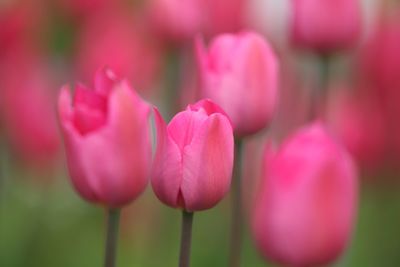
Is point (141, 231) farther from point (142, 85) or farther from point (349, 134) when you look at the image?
point (349, 134)

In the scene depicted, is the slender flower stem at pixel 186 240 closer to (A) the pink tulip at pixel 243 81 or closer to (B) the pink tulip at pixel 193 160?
(B) the pink tulip at pixel 193 160

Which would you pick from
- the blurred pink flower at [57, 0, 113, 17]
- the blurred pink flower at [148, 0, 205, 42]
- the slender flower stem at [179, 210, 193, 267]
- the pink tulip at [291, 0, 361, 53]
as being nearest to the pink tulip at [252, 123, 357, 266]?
the slender flower stem at [179, 210, 193, 267]

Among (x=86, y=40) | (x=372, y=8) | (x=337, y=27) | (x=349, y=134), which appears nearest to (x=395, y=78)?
(x=349, y=134)

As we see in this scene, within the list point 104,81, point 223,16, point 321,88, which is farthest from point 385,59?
point 104,81

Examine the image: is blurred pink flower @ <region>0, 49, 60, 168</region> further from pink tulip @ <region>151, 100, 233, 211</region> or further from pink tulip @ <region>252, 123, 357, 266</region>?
pink tulip @ <region>151, 100, 233, 211</region>

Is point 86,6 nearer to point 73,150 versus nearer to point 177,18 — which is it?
point 177,18

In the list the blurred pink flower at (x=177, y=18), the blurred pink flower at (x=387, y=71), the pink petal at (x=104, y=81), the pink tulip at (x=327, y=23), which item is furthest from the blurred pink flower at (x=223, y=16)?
the pink petal at (x=104, y=81)

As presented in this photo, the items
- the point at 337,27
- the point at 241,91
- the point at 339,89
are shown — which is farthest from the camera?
the point at 339,89
